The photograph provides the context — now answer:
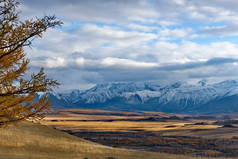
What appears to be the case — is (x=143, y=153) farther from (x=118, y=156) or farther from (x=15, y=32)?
(x=15, y=32)

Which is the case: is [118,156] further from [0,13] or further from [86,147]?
[0,13]

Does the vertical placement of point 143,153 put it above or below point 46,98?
below

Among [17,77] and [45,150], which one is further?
[45,150]

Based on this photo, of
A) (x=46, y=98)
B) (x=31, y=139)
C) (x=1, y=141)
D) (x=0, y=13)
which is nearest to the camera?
(x=0, y=13)

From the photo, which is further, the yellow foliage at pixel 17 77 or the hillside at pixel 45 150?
the hillside at pixel 45 150

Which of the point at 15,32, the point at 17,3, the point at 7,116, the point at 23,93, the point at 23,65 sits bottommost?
the point at 7,116

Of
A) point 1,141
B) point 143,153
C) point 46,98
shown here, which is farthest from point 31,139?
point 46,98

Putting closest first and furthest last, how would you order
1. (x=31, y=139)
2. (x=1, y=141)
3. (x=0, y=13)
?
1. (x=0, y=13)
2. (x=1, y=141)
3. (x=31, y=139)

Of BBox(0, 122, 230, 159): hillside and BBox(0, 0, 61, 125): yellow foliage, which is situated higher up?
BBox(0, 0, 61, 125): yellow foliage

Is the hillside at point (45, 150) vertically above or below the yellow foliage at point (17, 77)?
below

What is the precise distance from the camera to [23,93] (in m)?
18.6

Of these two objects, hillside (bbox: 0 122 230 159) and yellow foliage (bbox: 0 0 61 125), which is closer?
yellow foliage (bbox: 0 0 61 125)

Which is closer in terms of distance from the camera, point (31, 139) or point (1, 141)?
point (1, 141)

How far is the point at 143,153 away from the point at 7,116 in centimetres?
2874
